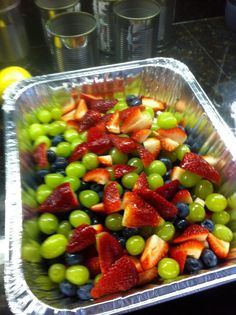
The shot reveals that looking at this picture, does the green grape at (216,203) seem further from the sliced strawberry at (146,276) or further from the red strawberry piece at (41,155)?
the red strawberry piece at (41,155)

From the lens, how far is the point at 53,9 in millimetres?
1123

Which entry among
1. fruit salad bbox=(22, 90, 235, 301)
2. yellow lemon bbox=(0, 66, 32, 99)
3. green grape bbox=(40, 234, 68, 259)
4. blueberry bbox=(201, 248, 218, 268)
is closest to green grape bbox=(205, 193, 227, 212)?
fruit salad bbox=(22, 90, 235, 301)

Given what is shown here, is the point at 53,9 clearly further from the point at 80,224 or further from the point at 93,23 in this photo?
the point at 80,224

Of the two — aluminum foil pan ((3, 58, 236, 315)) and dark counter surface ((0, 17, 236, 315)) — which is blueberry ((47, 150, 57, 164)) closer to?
aluminum foil pan ((3, 58, 236, 315))

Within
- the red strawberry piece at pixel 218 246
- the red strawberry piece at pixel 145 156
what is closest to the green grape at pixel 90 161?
the red strawberry piece at pixel 145 156

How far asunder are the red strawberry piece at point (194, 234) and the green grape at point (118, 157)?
24 cm

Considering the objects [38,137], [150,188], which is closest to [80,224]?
[150,188]

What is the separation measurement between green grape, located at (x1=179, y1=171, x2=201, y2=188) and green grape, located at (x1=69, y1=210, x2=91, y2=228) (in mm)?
242

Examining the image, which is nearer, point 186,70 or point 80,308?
point 80,308

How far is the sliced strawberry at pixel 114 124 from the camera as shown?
0.92 m

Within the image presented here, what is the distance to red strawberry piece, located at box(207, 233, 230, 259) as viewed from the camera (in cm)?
74

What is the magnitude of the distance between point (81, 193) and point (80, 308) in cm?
26

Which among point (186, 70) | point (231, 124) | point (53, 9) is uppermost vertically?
point (53, 9)

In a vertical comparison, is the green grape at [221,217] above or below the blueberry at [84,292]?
above
